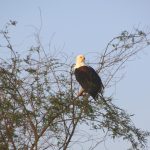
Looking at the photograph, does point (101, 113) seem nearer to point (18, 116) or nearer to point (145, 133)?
point (145, 133)

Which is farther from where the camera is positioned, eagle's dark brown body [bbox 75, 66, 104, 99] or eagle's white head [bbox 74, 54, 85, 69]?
eagle's white head [bbox 74, 54, 85, 69]

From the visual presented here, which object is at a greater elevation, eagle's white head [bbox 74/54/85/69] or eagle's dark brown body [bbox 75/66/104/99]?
eagle's white head [bbox 74/54/85/69]

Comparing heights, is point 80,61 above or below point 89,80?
above

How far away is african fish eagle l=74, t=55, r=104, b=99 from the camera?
6527 millimetres

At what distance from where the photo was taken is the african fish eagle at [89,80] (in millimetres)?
6527

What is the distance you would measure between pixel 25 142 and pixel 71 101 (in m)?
0.94

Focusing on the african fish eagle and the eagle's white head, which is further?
the eagle's white head

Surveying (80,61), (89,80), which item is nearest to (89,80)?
(89,80)

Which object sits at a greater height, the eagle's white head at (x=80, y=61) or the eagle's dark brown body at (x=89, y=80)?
the eagle's white head at (x=80, y=61)

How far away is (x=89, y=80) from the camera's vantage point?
6.99 m

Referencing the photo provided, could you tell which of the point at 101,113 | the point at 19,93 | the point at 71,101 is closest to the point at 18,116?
the point at 19,93

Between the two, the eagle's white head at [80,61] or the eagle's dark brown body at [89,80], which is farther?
the eagle's white head at [80,61]

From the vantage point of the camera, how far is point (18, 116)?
5621 mm

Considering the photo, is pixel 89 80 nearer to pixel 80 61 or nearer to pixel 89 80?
pixel 89 80
